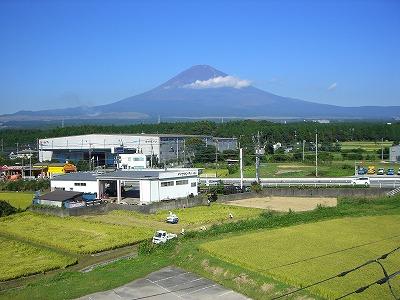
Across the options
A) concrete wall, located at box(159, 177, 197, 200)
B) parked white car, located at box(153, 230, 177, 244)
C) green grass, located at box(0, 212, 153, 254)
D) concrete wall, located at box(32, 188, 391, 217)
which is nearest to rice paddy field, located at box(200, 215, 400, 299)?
parked white car, located at box(153, 230, 177, 244)

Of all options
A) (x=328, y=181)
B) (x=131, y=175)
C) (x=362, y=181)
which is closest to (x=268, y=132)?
(x=328, y=181)

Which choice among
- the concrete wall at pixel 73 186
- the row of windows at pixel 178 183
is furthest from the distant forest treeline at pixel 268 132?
the concrete wall at pixel 73 186

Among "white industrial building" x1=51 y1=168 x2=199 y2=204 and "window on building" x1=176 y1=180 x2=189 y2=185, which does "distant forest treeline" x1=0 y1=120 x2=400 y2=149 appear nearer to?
"white industrial building" x1=51 y1=168 x2=199 y2=204

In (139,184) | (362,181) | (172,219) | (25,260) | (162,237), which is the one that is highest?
(139,184)

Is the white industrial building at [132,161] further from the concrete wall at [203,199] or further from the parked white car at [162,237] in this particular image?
the parked white car at [162,237]

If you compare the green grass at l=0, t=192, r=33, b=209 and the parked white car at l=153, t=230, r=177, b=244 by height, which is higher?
the parked white car at l=153, t=230, r=177, b=244

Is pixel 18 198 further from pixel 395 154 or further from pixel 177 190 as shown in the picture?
pixel 395 154
